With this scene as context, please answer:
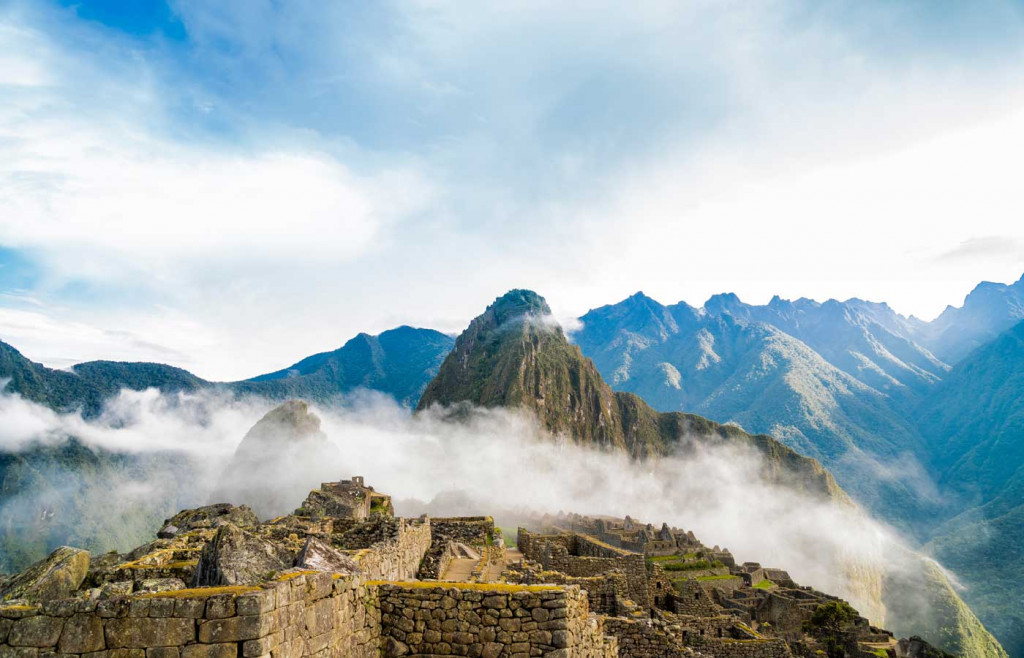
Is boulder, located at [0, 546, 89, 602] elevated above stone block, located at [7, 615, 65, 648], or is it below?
below

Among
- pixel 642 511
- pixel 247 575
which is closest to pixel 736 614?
pixel 247 575

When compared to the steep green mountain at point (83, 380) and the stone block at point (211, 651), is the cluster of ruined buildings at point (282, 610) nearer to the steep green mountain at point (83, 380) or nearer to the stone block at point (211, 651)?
the stone block at point (211, 651)

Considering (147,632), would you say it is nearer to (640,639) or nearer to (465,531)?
(640,639)

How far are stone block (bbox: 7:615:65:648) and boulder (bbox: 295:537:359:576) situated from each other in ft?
7.61

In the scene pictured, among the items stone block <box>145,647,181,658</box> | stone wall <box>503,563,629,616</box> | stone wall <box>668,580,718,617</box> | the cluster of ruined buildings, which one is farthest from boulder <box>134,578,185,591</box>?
stone wall <box>668,580,718,617</box>

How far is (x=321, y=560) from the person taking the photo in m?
7.04

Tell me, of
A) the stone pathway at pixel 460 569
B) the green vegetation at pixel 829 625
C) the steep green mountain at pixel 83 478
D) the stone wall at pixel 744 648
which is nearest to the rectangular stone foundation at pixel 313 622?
the stone pathway at pixel 460 569

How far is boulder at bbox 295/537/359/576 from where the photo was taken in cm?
665

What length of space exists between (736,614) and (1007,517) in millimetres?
178337

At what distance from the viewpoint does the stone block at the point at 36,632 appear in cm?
453

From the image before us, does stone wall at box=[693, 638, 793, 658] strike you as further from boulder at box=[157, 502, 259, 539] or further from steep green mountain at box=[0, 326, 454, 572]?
steep green mountain at box=[0, 326, 454, 572]

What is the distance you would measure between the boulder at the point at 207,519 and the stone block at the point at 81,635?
13336 mm

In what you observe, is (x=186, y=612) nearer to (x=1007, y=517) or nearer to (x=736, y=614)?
(x=736, y=614)

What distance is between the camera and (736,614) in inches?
974
